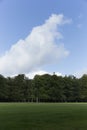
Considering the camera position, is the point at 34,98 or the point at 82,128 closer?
the point at 82,128

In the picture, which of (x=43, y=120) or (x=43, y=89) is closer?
(x=43, y=120)

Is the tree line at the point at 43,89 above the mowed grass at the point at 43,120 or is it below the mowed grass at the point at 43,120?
above

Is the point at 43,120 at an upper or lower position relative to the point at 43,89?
lower

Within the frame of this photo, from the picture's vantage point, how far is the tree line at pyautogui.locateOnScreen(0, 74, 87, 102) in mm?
112750

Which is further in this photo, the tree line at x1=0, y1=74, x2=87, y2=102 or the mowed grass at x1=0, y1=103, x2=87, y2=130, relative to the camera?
the tree line at x1=0, y1=74, x2=87, y2=102

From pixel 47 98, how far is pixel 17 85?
37.0 feet

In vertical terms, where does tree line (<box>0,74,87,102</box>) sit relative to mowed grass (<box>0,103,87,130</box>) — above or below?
above

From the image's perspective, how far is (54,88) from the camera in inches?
4564

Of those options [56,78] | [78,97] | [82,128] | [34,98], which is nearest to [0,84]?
[34,98]

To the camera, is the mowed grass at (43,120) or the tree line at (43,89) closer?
the mowed grass at (43,120)

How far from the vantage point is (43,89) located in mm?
115625

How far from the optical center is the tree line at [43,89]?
370 ft

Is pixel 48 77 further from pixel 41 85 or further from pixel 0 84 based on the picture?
pixel 0 84

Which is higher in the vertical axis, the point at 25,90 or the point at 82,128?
the point at 25,90
